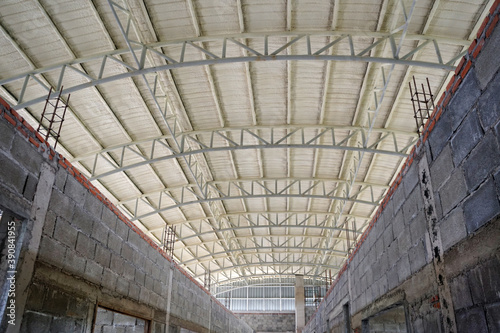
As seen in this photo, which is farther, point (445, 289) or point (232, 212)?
point (232, 212)

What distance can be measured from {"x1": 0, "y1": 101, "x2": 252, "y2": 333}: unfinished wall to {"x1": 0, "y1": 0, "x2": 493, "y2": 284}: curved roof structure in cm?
619

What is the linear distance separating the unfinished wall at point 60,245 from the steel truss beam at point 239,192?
12.2m

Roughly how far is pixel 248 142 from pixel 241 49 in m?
6.08

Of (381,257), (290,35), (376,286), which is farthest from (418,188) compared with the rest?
(290,35)

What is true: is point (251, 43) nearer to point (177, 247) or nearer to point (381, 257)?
point (381, 257)

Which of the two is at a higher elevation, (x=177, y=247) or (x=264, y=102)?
(x=264, y=102)

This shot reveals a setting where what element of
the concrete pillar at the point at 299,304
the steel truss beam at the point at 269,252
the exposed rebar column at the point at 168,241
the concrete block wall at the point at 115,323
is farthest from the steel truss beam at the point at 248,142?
the concrete pillar at the point at 299,304

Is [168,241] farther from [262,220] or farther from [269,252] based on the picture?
[269,252]

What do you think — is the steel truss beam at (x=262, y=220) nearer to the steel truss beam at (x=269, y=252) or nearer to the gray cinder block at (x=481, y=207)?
the steel truss beam at (x=269, y=252)

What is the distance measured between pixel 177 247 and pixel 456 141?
28087mm

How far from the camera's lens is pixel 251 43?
520 inches

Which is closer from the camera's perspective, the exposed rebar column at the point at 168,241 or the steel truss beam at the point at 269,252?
the exposed rebar column at the point at 168,241

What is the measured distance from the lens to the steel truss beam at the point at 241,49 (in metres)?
12.2

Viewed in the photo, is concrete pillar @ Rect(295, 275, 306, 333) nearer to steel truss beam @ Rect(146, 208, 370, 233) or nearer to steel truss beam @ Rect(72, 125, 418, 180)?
steel truss beam @ Rect(146, 208, 370, 233)
